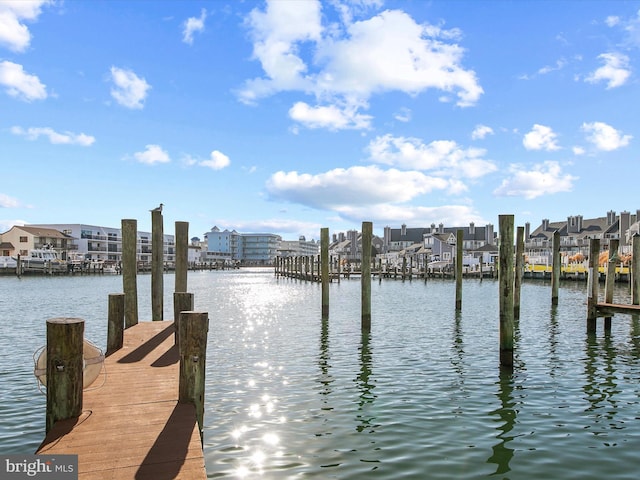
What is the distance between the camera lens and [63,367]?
→ 6.13 metres

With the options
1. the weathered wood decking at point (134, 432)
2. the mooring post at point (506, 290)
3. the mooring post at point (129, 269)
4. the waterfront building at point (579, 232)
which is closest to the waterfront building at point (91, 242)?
the waterfront building at point (579, 232)

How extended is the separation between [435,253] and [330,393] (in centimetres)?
11280

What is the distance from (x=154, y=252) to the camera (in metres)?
15.6

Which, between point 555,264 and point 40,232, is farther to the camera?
point 40,232

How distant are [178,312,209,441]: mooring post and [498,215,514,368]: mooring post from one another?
8.14m

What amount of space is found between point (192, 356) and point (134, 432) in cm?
127

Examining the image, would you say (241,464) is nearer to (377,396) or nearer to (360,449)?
(360,449)

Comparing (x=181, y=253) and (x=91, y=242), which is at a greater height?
(x=91, y=242)

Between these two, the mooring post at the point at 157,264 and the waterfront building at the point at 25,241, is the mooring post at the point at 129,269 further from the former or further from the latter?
the waterfront building at the point at 25,241

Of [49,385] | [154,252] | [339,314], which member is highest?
[154,252]

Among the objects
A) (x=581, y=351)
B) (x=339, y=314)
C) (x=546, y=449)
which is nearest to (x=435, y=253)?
(x=339, y=314)

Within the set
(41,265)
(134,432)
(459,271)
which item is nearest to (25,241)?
(41,265)

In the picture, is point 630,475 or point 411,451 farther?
point 411,451

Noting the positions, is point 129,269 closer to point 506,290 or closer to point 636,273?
point 506,290
